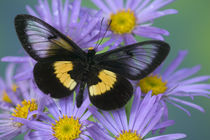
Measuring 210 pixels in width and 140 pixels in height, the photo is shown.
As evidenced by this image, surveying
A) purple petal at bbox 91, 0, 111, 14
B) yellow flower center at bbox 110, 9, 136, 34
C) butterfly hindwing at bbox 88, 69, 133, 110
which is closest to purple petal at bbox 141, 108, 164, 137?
butterfly hindwing at bbox 88, 69, 133, 110

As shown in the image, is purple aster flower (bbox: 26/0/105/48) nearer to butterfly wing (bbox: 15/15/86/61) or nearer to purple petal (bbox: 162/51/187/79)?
Result: butterfly wing (bbox: 15/15/86/61)

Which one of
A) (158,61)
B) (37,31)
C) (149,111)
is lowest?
(149,111)

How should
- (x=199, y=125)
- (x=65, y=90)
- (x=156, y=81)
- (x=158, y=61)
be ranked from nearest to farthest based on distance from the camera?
(x=158, y=61) → (x=65, y=90) → (x=156, y=81) → (x=199, y=125)

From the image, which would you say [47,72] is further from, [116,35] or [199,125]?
[199,125]

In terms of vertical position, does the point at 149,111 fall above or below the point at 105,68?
below

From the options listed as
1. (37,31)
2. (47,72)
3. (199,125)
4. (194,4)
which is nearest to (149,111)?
(47,72)

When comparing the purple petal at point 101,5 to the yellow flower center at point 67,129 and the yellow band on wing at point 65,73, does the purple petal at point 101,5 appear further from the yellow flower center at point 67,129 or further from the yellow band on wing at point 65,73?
the yellow flower center at point 67,129
